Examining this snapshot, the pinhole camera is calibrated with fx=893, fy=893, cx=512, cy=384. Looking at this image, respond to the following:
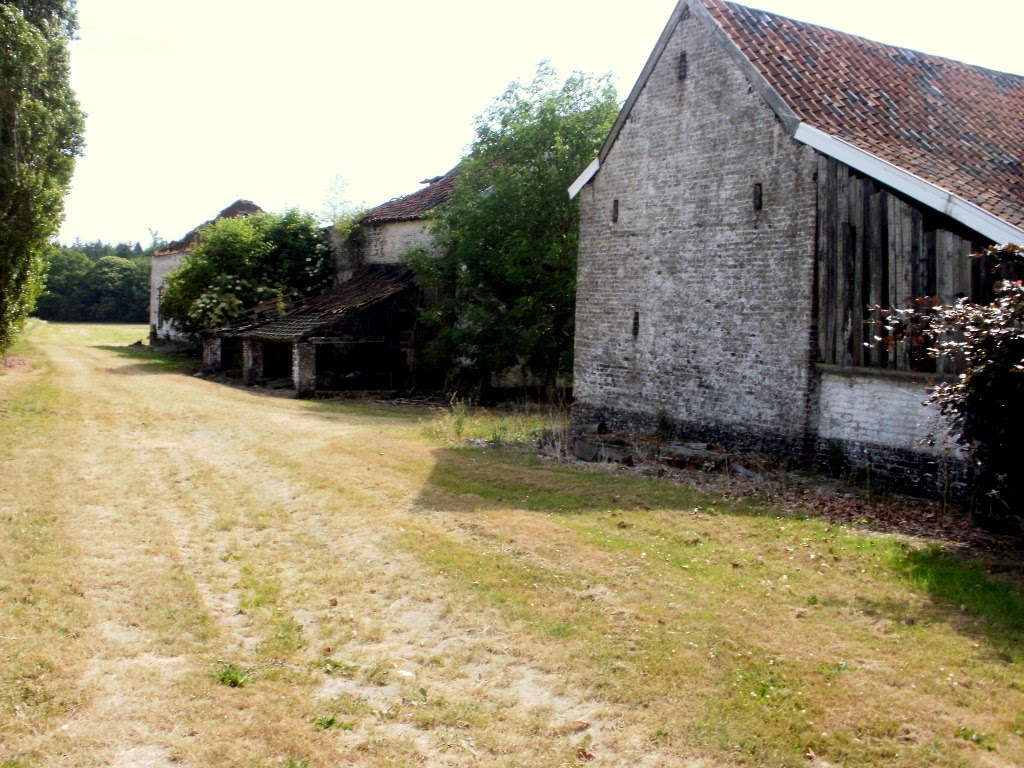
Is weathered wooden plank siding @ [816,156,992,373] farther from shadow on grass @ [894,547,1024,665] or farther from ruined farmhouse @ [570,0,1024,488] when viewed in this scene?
shadow on grass @ [894,547,1024,665]

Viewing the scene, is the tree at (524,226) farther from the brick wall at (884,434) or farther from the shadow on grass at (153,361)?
the shadow on grass at (153,361)

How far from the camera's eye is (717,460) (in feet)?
44.6

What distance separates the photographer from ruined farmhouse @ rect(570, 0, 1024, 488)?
11867 millimetres

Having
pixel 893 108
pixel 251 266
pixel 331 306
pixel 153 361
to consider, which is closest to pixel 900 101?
pixel 893 108

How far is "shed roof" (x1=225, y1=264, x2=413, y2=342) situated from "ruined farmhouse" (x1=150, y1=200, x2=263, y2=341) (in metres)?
15.4

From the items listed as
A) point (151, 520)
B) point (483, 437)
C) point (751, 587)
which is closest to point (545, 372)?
point (483, 437)

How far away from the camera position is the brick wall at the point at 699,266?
13.4 m

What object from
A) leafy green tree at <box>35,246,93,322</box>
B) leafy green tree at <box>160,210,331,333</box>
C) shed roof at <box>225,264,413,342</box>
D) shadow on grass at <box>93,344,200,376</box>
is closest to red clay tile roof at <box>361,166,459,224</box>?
shed roof at <box>225,264,413,342</box>

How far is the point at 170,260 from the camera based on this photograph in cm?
4891

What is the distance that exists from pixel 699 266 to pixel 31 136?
1515 centimetres

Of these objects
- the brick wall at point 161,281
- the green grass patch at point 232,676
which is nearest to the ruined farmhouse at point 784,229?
the green grass patch at point 232,676

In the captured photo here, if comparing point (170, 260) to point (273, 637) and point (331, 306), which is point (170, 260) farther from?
point (273, 637)

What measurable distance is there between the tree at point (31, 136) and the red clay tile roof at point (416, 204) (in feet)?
35.4

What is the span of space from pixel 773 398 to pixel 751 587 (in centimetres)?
611
